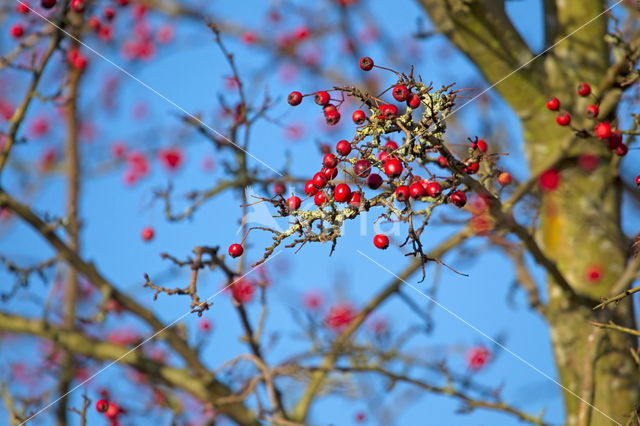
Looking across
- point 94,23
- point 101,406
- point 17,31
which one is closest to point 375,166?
point 101,406

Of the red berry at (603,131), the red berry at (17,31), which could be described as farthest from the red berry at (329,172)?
the red berry at (17,31)

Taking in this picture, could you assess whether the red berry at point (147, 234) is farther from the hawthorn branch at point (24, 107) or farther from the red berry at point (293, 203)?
the red berry at point (293, 203)

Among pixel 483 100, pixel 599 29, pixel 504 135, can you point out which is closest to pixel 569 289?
pixel 599 29

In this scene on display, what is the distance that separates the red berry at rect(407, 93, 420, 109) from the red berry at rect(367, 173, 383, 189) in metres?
0.16

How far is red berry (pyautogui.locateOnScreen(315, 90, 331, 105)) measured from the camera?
128 cm

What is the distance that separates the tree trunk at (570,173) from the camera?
231 centimetres

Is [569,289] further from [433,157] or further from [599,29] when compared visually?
[599,29]

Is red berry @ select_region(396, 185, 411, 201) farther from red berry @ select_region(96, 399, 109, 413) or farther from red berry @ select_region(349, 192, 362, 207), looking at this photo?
red berry @ select_region(96, 399, 109, 413)

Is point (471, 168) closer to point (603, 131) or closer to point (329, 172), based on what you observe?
point (329, 172)

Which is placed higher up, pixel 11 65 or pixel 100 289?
pixel 11 65

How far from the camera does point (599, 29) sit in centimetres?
269

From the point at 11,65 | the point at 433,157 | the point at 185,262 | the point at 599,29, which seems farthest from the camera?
the point at 599,29

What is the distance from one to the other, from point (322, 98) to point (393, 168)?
0.78ft

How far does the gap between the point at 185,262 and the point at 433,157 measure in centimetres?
71
